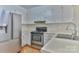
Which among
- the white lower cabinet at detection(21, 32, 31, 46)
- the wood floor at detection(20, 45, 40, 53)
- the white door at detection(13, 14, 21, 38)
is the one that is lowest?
the wood floor at detection(20, 45, 40, 53)

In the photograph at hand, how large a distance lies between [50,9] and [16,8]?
1.72ft

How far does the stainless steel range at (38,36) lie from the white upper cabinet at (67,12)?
35cm

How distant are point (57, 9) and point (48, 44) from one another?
0.56 metres

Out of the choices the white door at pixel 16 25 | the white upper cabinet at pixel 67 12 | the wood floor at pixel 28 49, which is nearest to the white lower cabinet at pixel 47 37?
the wood floor at pixel 28 49

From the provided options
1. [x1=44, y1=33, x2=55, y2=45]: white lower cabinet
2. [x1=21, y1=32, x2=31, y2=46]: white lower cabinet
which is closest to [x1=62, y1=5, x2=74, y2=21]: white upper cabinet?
[x1=44, y1=33, x2=55, y2=45]: white lower cabinet

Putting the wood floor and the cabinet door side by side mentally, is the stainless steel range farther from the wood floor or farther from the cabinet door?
the cabinet door

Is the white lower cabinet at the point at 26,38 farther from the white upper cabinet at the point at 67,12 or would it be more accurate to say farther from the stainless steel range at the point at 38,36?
the white upper cabinet at the point at 67,12

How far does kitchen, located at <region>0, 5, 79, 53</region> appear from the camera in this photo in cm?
165

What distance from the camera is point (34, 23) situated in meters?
1.74
